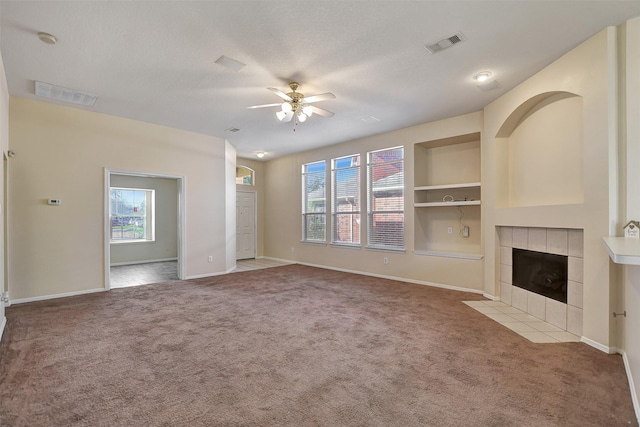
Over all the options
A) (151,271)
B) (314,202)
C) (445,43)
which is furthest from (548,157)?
(151,271)

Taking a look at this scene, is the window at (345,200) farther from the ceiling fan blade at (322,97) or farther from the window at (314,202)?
the ceiling fan blade at (322,97)

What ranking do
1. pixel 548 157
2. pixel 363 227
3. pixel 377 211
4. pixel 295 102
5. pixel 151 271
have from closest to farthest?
pixel 548 157
pixel 295 102
pixel 377 211
pixel 363 227
pixel 151 271

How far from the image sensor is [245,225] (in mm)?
8625

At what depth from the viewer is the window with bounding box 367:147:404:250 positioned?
19.2 ft

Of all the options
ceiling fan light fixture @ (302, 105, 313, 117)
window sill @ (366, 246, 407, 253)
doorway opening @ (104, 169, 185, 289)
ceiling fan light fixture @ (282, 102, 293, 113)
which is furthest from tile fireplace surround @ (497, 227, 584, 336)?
doorway opening @ (104, 169, 185, 289)

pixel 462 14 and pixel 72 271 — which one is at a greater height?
pixel 462 14

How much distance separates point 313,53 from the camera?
3027 mm

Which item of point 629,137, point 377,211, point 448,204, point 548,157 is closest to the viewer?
point 629,137

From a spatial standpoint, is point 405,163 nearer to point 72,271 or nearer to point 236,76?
point 236,76

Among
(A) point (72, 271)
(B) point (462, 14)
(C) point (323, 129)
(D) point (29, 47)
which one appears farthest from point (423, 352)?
(A) point (72, 271)

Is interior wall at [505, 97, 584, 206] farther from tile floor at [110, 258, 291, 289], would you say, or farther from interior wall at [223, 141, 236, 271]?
tile floor at [110, 258, 291, 289]

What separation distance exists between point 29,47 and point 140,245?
6.26 m

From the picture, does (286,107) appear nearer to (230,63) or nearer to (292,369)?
(230,63)

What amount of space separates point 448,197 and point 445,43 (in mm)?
3129
